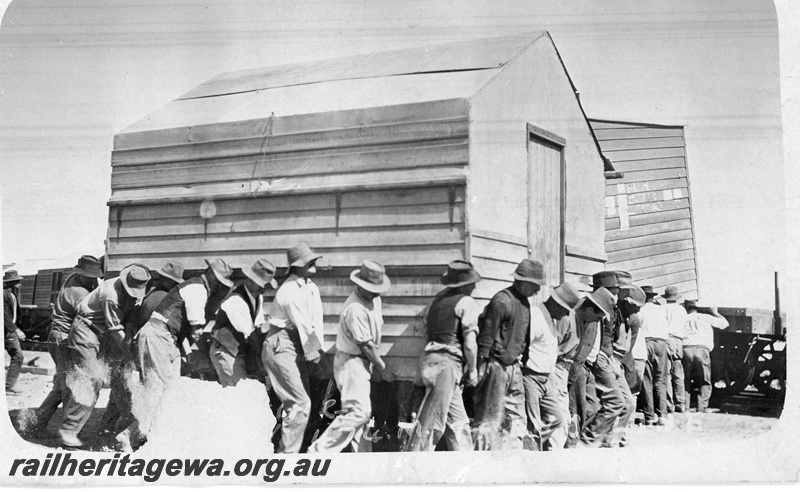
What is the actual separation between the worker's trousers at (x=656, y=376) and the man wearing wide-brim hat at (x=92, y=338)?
5.54m

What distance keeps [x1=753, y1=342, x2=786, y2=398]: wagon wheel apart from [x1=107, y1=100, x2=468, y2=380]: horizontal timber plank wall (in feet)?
12.6

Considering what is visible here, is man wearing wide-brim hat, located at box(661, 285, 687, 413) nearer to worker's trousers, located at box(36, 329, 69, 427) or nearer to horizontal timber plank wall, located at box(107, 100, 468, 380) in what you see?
horizontal timber plank wall, located at box(107, 100, 468, 380)

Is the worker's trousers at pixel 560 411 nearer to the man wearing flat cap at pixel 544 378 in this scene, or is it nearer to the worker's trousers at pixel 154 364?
the man wearing flat cap at pixel 544 378

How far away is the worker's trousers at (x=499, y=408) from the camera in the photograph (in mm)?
7430

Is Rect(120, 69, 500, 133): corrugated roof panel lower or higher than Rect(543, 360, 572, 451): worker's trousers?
higher

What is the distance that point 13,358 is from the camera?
27.1 ft

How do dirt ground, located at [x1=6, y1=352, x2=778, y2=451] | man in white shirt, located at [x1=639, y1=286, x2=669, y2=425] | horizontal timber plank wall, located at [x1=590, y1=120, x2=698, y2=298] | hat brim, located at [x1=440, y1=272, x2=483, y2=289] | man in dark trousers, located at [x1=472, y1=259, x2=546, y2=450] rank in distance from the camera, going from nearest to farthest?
hat brim, located at [x1=440, y1=272, x2=483, y2=289] → man in dark trousers, located at [x1=472, y1=259, x2=546, y2=450] → dirt ground, located at [x1=6, y1=352, x2=778, y2=451] → man in white shirt, located at [x1=639, y1=286, x2=669, y2=425] → horizontal timber plank wall, located at [x1=590, y1=120, x2=698, y2=298]

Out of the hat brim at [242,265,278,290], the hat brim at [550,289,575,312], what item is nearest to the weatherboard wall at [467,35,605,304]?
the hat brim at [550,289,575,312]

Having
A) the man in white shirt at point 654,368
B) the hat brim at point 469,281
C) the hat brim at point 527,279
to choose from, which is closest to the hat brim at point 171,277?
the hat brim at point 469,281

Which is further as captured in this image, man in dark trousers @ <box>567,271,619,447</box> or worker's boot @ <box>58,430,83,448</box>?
man in dark trousers @ <box>567,271,619,447</box>

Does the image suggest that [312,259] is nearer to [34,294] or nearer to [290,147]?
[290,147]

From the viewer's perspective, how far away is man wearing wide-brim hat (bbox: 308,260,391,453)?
729 centimetres

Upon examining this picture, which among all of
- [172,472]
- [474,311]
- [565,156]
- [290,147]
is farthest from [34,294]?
[565,156]

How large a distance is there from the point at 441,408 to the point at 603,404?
6.37ft
